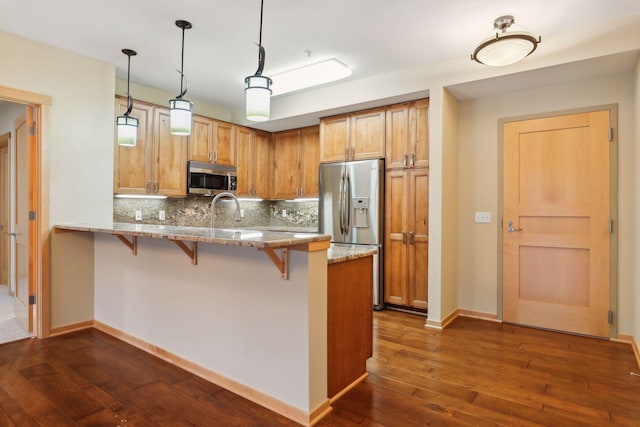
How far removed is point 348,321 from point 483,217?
227 centimetres

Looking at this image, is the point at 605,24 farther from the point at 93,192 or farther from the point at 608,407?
the point at 93,192

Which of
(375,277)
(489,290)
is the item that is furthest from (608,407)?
(375,277)

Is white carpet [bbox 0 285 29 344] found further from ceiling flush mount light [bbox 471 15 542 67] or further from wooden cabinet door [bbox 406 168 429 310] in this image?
ceiling flush mount light [bbox 471 15 542 67]

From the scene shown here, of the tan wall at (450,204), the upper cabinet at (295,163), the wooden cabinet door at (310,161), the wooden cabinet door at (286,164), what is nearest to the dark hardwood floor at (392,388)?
the tan wall at (450,204)

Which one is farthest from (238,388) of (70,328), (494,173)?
(494,173)

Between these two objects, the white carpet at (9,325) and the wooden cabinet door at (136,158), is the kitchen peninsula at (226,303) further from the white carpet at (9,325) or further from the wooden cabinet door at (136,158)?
the wooden cabinet door at (136,158)

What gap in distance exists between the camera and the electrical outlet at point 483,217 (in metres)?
3.76

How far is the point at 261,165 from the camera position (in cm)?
529

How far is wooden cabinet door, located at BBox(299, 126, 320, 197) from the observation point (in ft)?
16.2

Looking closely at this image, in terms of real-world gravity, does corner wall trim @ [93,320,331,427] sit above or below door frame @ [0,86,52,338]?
below

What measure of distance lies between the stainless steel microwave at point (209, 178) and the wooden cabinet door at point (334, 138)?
4.14 ft

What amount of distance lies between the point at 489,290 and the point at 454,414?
6.81 feet

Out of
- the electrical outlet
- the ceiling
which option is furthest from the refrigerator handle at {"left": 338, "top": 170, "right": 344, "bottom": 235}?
the electrical outlet

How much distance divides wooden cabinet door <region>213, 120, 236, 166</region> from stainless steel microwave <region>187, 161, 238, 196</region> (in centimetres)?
10
